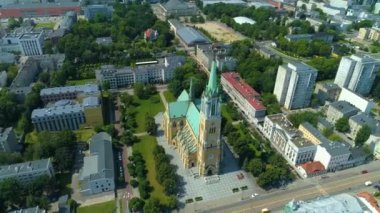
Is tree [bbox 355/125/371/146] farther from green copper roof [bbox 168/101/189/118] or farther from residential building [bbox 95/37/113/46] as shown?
residential building [bbox 95/37/113/46]

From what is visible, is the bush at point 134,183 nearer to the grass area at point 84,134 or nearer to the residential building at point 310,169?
the grass area at point 84,134

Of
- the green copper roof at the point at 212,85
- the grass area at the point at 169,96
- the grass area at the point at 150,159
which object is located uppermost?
the green copper roof at the point at 212,85

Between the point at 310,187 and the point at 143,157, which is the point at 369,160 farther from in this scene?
the point at 143,157

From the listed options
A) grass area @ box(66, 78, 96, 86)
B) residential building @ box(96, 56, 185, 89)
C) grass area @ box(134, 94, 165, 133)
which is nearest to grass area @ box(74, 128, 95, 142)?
grass area @ box(134, 94, 165, 133)


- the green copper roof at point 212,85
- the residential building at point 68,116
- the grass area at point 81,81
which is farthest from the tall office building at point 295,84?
the grass area at point 81,81

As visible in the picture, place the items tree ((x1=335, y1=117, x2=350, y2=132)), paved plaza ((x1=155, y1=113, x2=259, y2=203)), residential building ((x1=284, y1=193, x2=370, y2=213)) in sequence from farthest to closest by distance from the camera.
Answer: tree ((x1=335, y1=117, x2=350, y2=132)), paved plaza ((x1=155, y1=113, x2=259, y2=203)), residential building ((x1=284, y1=193, x2=370, y2=213))

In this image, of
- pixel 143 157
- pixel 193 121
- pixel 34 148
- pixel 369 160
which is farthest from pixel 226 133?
pixel 34 148
